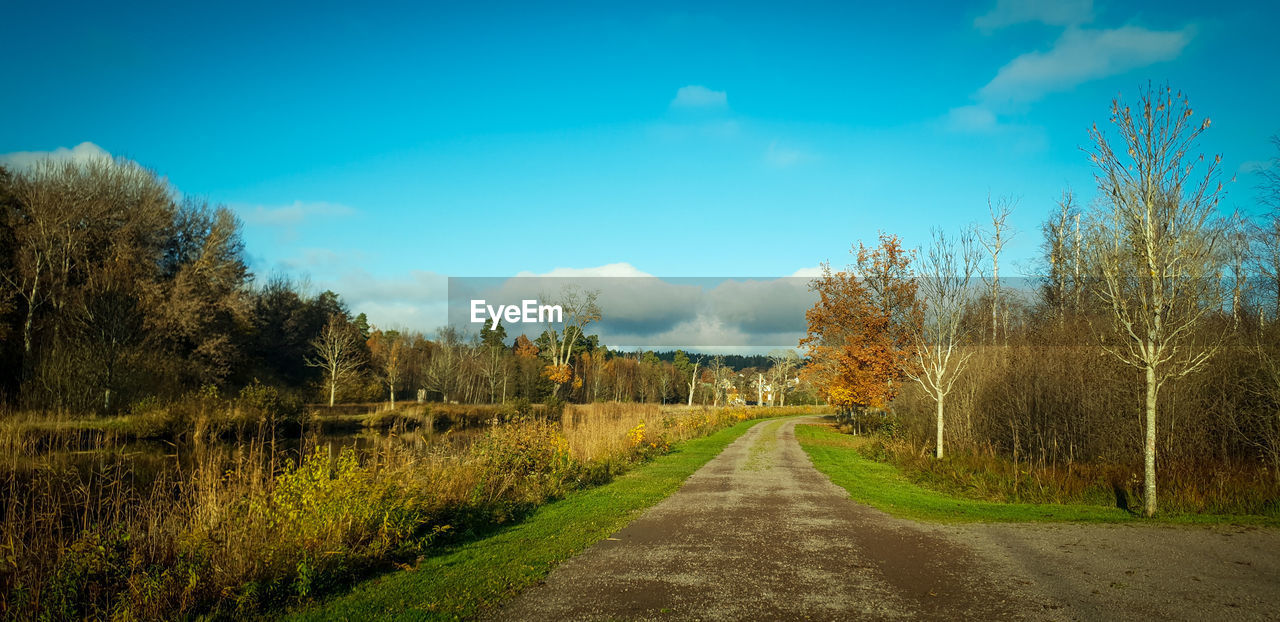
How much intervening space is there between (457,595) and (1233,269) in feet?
80.3

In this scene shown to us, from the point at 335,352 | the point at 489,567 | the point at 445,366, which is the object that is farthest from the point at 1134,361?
the point at 445,366

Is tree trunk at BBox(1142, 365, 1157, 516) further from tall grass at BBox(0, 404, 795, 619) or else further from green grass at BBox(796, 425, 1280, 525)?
tall grass at BBox(0, 404, 795, 619)

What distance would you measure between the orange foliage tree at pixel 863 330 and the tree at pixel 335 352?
35.2m

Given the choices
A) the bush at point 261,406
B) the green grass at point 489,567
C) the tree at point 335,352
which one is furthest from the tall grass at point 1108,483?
the tree at point 335,352

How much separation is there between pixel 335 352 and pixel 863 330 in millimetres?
38573

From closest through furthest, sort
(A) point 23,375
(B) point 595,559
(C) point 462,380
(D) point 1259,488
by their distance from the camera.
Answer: (B) point 595,559 → (D) point 1259,488 → (A) point 23,375 → (C) point 462,380

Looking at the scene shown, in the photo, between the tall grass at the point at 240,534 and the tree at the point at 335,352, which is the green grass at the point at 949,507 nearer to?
the tall grass at the point at 240,534

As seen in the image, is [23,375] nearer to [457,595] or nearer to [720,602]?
[457,595]

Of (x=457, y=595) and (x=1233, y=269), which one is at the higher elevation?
(x=1233, y=269)

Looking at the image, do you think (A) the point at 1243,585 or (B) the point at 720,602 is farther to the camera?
(A) the point at 1243,585

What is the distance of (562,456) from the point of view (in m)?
Result: 14.2

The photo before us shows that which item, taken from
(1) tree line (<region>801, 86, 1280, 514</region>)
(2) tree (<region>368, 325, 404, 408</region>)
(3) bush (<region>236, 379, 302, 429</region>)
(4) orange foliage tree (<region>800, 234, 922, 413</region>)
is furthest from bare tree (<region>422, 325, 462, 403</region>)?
(1) tree line (<region>801, 86, 1280, 514</region>)

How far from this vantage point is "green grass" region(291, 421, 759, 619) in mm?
5496

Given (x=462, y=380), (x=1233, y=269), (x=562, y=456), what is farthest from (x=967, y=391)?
(x=462, y=380)
